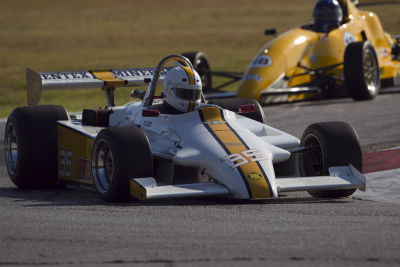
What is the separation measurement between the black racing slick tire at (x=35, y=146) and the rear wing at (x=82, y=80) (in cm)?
84

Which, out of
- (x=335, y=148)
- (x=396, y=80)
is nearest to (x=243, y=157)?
(x=335, y=148)

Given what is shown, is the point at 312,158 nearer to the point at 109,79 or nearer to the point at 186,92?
the point at 186,92

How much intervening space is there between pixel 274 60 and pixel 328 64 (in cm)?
145

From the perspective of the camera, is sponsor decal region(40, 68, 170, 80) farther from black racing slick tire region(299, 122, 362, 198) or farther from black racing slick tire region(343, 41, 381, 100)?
black racing slick tire region(343, 41, 381, 100)

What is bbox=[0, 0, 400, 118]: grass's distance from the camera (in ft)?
93.9

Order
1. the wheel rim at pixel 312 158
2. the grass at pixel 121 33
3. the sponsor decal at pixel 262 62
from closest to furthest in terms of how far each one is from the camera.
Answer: the wheel rim at pixel 312 158
the sponsor decal at pixel 262 62
the grass at pixel 121 33

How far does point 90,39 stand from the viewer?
43531 mm

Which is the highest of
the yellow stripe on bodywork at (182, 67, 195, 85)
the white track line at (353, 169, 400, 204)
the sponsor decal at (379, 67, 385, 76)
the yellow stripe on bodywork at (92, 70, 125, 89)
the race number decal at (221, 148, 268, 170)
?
the yellow stripe on bodywork at (182, 67, 195, 85)

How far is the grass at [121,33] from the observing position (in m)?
28.6

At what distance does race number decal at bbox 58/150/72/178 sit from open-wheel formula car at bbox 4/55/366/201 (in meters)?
0.01

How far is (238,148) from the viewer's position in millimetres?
6930

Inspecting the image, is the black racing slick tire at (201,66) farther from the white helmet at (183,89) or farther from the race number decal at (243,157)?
the race number decal at (243,157)

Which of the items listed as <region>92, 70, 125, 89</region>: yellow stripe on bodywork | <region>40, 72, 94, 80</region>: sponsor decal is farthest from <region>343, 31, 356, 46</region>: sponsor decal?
<region>40, 72, 94, 80</region>: sponsor decal

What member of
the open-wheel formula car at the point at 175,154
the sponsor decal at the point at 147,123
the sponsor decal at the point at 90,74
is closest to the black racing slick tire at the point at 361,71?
the sponsor decal at the point at 90,74
